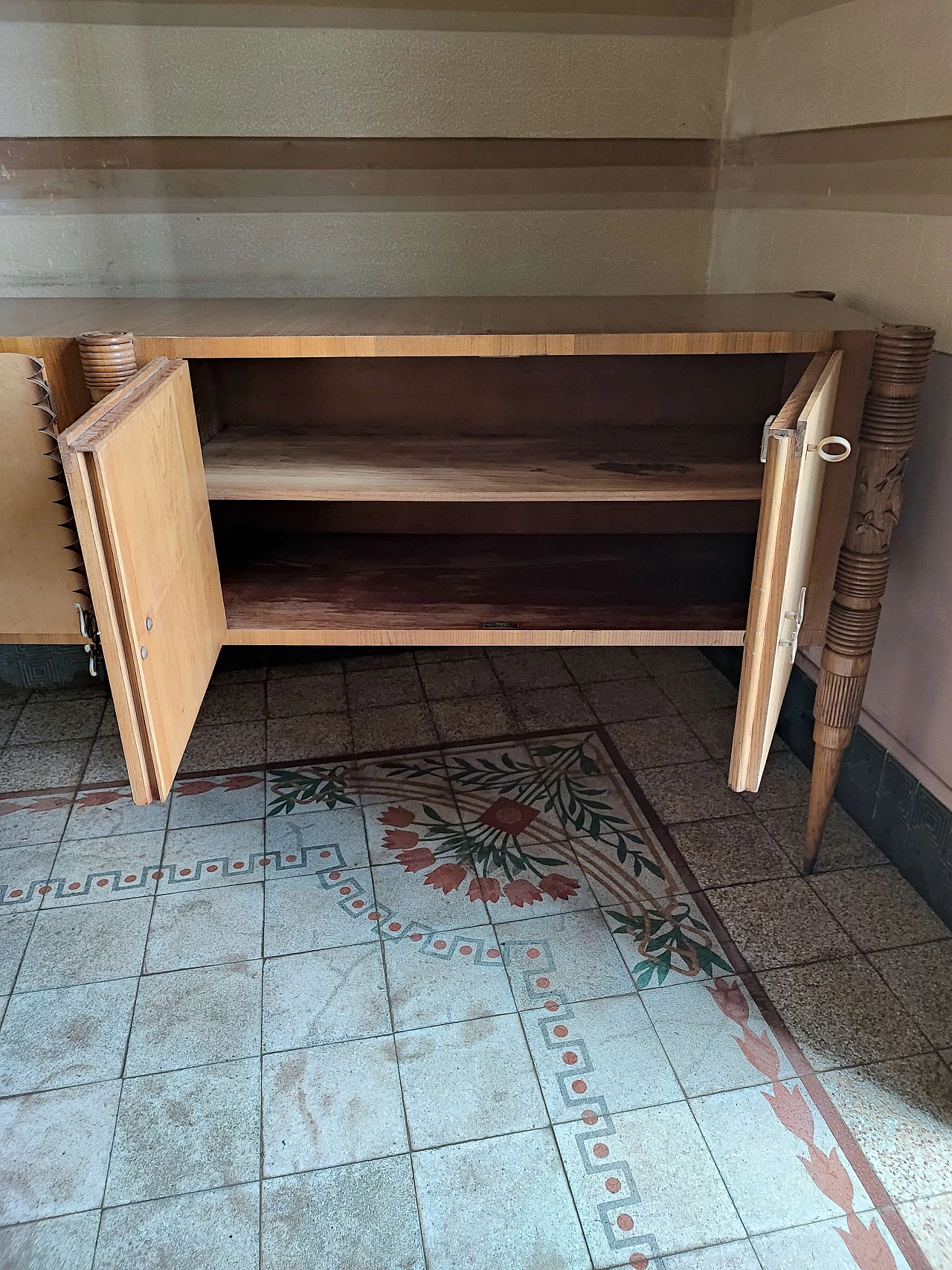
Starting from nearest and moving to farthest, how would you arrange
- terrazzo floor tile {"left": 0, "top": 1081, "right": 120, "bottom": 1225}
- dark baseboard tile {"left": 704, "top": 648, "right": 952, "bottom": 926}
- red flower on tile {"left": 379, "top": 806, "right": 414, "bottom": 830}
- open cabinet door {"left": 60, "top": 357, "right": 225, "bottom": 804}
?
open cabinet door {"left": 60, "top": 357, "right": 225, "bottom": 804} < terrazzo floor tile {"left": 0, "top": 1081, "right": 120, "bottom": 1225} < dark baseboard tile {"left": 704, "top": 648, "right": 952, "bottom": 926} < red flower on tile {"left": 379, "top": 806, "right": 414, "bottom": 830}

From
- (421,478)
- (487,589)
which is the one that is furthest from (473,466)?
(487,589)

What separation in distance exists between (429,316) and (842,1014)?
41.8 inches

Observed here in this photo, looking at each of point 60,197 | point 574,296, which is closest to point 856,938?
point 574,296

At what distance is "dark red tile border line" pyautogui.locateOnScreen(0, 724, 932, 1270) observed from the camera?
0.90m

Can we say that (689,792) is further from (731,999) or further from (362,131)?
(362,131)

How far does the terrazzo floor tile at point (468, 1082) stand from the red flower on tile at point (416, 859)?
295mm

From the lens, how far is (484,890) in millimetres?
1315

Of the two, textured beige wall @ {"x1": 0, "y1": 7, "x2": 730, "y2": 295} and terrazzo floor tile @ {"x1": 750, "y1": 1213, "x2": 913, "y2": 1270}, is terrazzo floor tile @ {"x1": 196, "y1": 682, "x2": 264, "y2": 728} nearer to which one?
textured beige wall @ {"x1": 0, "y1": 7, "x2": 730, "y2": 295}

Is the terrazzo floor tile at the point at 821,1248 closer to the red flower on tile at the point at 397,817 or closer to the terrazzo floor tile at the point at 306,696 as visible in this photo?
the red flower on tile at the point at 397,817

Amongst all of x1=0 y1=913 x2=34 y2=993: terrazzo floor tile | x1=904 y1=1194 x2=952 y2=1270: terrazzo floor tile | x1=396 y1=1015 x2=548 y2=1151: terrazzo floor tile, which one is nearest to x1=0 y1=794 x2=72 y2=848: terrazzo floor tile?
x1=0 y1=913 x2=34 y2=993: terrazzo floor tile

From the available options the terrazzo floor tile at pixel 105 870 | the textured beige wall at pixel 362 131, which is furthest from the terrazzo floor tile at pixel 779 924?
the textured beige wall at pixel 362 131

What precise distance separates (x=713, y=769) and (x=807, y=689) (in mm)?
215

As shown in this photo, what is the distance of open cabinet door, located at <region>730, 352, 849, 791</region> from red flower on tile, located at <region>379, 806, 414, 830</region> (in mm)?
622

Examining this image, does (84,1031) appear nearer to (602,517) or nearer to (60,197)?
(602,517)
